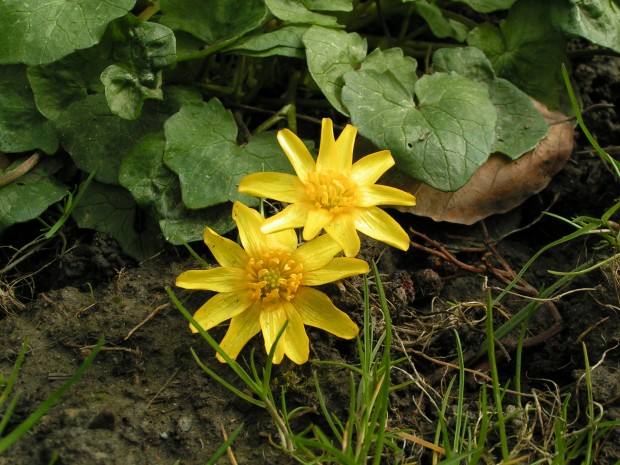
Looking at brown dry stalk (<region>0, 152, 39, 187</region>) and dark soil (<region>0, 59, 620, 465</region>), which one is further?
brown dry stalk (<region>0, 152, 39, 187</region>)

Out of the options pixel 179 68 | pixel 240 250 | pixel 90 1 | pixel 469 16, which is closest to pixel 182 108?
pixel 179 68

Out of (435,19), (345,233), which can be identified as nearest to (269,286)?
(345,233)

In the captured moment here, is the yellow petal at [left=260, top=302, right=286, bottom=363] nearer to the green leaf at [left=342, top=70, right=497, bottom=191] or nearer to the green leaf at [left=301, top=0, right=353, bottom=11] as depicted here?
the green leaf at [left=342, top=70, right=497, bottom=191]

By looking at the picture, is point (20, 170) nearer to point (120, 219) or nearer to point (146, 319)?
point (120, 219)

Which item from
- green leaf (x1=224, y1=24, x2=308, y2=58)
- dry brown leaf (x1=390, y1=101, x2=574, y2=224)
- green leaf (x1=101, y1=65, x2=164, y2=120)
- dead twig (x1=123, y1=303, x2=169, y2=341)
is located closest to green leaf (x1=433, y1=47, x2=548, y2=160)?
dry brown leaf (x1=390, y1=101, x2=574, y2=224)

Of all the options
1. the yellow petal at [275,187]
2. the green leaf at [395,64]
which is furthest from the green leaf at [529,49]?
the yellow petal at [275,187]

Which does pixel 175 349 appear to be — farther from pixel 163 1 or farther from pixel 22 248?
pixel 163 1

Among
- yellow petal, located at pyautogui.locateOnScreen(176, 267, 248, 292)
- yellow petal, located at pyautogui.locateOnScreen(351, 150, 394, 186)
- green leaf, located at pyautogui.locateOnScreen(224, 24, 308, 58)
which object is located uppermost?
green leaf, located at pyautogui.locateOnScreen(224, 24, 308, 58)
